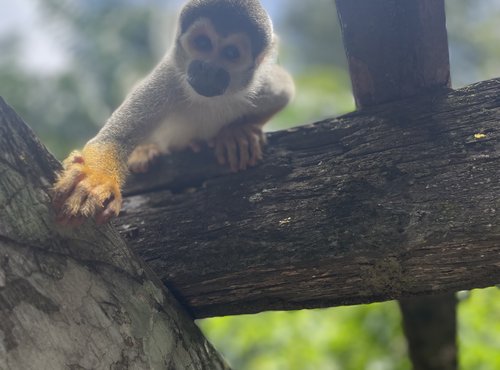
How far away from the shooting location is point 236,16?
332 centimetres

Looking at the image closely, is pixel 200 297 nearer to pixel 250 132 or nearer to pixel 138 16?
pixel 250 132

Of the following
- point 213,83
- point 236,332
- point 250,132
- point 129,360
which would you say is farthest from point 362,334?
point 129,360

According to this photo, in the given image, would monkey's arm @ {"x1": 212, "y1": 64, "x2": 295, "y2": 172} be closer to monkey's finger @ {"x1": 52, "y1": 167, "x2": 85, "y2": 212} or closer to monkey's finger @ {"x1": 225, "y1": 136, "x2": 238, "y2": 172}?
monkey's finger @ {"x1": 225, "y1": 136, "x2": 238, "y2": 172}

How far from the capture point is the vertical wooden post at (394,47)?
2.45 metres

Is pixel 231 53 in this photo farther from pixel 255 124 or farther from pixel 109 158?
pixel 109 158

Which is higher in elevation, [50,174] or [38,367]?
[50,174]

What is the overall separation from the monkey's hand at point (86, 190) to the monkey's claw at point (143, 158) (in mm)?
427

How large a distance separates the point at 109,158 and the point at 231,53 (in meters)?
1.06

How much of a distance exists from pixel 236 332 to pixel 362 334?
1055 millimetres

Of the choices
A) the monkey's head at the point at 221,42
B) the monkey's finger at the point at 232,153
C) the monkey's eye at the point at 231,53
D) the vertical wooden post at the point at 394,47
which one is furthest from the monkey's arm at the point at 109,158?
the vertical wooden post at the point at 394,47

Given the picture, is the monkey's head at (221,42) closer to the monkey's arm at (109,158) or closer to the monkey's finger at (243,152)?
the monkey's arm at (109,158)

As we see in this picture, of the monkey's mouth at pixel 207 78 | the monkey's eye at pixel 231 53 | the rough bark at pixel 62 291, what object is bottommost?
the rough bark at pixel 62 291

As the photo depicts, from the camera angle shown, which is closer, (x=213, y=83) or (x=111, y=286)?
(x=111, y=286)

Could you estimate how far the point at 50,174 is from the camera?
2.03 metres
